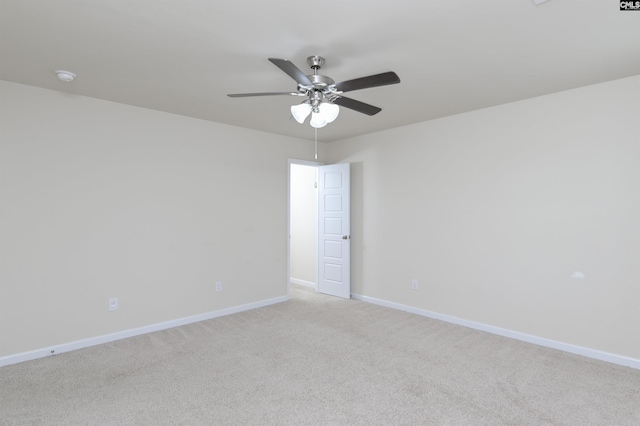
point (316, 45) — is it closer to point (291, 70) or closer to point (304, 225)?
point (291, 70)

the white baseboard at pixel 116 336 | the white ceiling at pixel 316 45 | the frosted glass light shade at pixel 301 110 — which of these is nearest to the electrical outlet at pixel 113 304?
the white baseboard at pixel 116 336

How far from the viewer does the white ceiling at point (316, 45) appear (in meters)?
1.96

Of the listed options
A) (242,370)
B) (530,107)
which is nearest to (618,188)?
(530,107)

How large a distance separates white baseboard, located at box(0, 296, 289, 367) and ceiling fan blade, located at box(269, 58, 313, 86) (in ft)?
10.4

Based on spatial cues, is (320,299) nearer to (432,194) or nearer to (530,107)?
(432,194)

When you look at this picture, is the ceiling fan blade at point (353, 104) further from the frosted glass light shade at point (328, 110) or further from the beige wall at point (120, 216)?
the beige wall at point (120, 216)

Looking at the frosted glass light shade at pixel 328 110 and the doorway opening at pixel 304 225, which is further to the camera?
the doorway opening at pixel 304 225

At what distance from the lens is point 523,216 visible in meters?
3.57

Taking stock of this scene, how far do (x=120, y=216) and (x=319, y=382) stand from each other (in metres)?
2.64

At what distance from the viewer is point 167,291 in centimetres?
396

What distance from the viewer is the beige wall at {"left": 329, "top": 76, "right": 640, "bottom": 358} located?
302cm

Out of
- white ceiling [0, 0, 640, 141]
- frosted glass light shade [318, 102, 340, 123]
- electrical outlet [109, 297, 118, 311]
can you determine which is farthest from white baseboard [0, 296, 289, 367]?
frosted glass light shade [318, 102, 340, 123]

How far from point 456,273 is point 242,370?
2.67m

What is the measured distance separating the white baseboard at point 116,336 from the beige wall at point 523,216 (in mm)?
1956
